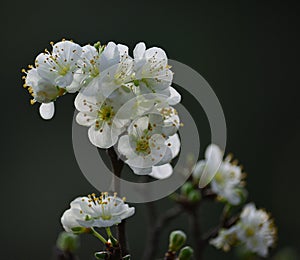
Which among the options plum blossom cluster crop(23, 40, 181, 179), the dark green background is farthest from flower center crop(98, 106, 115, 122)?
the dark green background

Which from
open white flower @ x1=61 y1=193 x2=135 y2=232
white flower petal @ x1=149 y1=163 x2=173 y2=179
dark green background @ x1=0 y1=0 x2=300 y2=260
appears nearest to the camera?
open white flower @ x1=61 y1=193 x2=135 y2=232

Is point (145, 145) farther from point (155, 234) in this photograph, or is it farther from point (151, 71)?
point (155, 234)

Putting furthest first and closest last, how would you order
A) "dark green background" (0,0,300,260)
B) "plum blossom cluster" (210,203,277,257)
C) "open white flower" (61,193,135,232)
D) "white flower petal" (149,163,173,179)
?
"dark green background" (0,0,300,260) < "plum blossom cluster" (210,203,277,257) < "white flower petal" (149,163,173,179) < "open white flower" (61,193,135,232)

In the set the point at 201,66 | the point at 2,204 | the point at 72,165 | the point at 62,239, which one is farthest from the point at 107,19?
the point at 62,239

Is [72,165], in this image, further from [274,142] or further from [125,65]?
→ [125,65]

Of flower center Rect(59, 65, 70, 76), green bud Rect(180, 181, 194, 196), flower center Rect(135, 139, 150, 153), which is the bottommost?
green bud Rect(180, 181, 194, 196)

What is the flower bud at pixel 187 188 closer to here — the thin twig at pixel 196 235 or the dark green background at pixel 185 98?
the thin twig at pixel 196 235

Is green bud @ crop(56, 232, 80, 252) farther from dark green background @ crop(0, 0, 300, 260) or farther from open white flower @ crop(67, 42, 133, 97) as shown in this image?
dark green background @ crop(0, 0, 300, 260)

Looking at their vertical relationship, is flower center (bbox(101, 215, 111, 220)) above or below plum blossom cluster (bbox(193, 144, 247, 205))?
below

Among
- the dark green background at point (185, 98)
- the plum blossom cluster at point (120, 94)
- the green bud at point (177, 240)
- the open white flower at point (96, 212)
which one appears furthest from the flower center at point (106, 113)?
the dark green background at point (185, 98)
